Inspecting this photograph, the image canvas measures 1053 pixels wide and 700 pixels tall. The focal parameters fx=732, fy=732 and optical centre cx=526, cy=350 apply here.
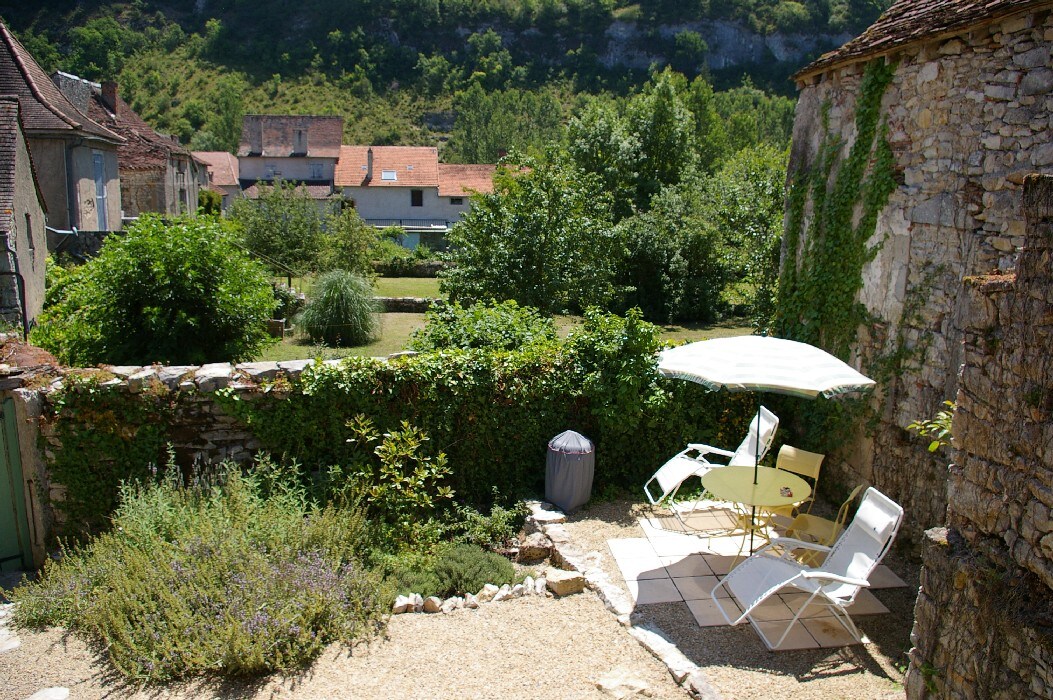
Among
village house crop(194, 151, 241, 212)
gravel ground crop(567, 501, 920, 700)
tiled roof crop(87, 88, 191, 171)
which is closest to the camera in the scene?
gravel ground crop(567, 501, 920, 700)

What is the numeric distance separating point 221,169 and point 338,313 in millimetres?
45437

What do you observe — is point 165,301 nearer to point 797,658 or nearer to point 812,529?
point 812,529

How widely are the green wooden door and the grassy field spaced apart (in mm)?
5300

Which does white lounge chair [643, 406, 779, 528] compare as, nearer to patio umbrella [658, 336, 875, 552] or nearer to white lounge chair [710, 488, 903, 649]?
patio umbrella [658, 336, 875, 552]

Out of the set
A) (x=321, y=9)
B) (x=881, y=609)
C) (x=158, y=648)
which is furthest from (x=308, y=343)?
(x=321, y=9)

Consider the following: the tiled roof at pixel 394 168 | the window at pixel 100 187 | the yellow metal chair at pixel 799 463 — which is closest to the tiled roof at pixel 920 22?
the yellow metal chair at pixel 799 463

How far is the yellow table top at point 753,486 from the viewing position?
6.39 meters

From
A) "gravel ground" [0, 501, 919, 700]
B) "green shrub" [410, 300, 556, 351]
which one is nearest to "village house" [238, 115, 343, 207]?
"green shrub" [410, 300, 556, 351]

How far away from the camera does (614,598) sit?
623cm

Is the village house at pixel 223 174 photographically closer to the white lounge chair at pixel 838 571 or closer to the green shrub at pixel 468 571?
the green shrub at pixel 468 571

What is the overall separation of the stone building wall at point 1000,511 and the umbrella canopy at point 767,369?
1883mm

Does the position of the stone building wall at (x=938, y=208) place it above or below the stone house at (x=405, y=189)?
below

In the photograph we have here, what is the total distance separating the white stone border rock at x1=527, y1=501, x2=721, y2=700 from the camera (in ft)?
16.6

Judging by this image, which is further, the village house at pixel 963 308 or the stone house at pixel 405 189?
the stone house at pixel 405 189
